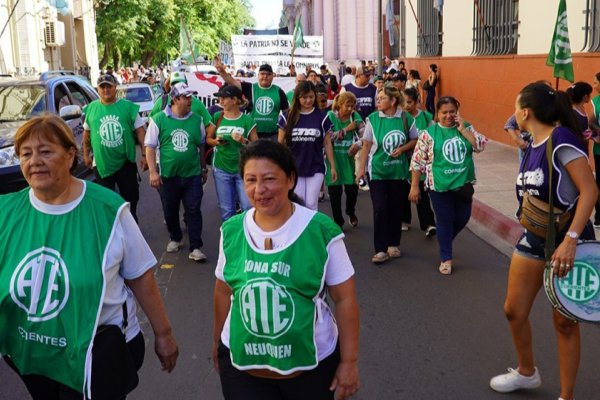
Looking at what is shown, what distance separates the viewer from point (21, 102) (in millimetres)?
10297

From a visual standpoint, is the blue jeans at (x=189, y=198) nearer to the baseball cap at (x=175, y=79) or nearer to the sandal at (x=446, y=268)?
the baseball cap at (x=175, y=79)

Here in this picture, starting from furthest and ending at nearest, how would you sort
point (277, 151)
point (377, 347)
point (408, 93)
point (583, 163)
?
1. point (408, 93)
2. point (377, 347)
3. point (583, 163)
4. point (277, 151)

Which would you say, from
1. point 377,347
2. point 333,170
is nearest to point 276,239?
point 377,347

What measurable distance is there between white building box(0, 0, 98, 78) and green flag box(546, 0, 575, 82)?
45.1ft

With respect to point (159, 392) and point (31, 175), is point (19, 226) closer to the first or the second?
point (31, 175)

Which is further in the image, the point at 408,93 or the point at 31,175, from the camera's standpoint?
the point at 408,93

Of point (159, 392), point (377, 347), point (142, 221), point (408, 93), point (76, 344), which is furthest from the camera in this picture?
point (142, 221)

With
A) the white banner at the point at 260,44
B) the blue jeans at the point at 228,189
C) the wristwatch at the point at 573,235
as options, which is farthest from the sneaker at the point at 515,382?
the white banner at the point at 260,44

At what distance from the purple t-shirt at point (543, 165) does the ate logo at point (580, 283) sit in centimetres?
35

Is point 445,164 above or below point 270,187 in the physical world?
below

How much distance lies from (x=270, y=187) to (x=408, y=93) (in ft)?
18.2

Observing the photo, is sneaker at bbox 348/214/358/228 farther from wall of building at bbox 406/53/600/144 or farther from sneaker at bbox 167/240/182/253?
wall of building at bbox 406/53/600/144

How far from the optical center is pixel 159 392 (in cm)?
469

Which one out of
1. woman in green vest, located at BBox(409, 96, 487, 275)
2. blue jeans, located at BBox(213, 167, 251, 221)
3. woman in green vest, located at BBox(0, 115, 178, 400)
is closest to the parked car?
blue jeans, located at BBox(213, 167, 251, 221)
